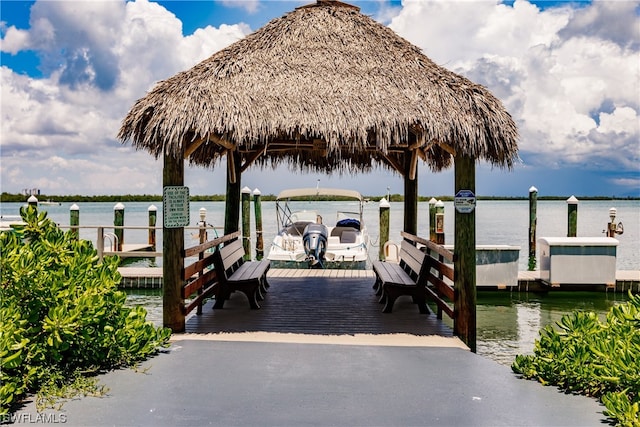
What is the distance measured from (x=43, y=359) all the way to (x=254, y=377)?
1.48 m

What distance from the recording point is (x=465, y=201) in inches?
224

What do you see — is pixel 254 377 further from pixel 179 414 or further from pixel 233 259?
pixel 233 259

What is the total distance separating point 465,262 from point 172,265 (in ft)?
9.77

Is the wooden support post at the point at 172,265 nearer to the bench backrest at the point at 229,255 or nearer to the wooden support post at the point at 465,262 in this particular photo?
the bench backrest at the point at 229,255

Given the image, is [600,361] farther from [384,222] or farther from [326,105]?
[384,222]

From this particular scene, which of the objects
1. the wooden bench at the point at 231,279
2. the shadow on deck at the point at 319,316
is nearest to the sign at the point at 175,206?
the wooden bench at the point at 231,279

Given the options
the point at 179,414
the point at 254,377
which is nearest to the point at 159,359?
the point at 254,377

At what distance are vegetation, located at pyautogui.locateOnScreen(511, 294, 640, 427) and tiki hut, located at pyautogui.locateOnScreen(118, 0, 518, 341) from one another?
1.47 meters

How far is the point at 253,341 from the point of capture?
548 centimetres

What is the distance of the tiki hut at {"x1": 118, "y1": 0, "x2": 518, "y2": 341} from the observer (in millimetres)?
5586

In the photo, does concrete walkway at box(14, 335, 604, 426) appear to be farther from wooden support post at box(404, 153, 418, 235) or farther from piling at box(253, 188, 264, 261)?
piling at box(253, 188, 264, 261)

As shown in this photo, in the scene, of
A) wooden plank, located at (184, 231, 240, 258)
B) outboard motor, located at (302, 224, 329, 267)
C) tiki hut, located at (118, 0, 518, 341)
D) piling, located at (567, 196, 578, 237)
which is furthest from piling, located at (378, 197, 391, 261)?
tiki hut, located at (118, 0, 518, 341)

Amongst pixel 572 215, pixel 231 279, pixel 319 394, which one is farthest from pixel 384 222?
pixel 319 394

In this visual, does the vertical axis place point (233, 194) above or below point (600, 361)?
above
